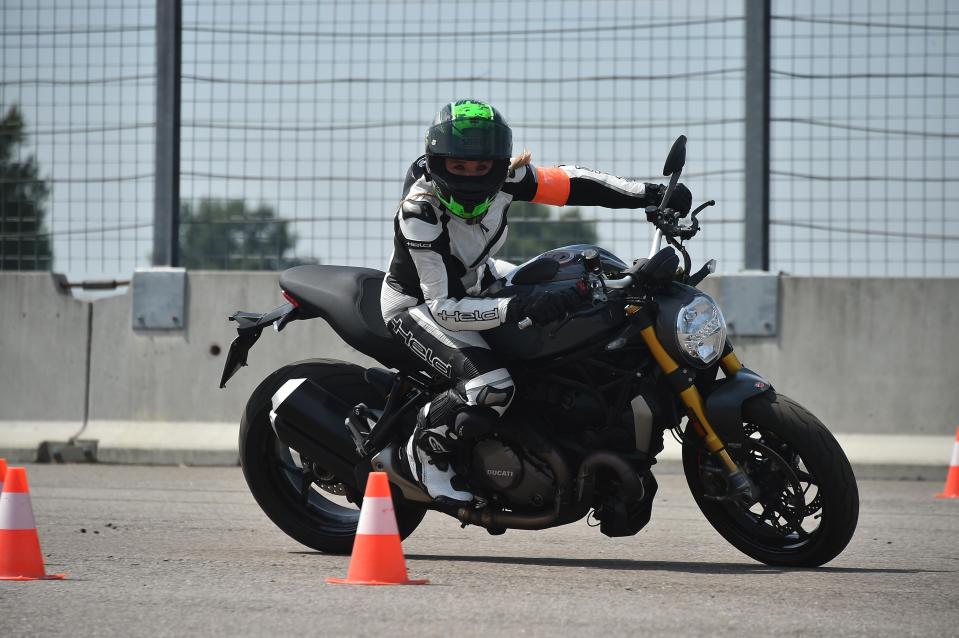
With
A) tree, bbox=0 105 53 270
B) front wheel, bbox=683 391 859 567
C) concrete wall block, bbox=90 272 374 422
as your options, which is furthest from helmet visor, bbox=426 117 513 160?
tree, bbox=0 105 53 270

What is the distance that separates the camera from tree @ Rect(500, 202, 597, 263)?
10992mm

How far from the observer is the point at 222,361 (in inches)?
443

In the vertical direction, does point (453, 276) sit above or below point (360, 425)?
above

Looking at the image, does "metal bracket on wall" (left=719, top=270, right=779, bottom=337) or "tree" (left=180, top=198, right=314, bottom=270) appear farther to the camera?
"tree" (left=180, top=198, right=314, bottom=270)

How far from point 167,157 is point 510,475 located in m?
A: 6.03

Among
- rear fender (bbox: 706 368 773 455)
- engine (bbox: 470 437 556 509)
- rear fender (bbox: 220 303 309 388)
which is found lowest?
engine (bbox: 470 437 556 509)

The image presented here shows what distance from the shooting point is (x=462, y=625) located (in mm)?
4777

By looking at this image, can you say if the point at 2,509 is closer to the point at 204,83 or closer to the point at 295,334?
the point at 295,334

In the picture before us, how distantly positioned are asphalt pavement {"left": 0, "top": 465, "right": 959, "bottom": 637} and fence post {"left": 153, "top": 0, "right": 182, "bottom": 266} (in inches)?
125

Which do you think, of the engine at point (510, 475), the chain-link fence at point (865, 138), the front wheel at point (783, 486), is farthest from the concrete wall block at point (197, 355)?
the front wheel at point (783, 486)

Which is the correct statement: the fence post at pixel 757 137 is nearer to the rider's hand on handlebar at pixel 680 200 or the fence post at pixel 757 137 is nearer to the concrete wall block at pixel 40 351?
the rider's hand on handlebar at pixel 680 200

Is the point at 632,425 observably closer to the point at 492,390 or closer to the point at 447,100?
the point at 492,390

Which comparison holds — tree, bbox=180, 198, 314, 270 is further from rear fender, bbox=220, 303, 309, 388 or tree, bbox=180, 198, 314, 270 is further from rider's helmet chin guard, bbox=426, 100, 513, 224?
rider's helmet chin guard, bbox=426, 100, 513, 224

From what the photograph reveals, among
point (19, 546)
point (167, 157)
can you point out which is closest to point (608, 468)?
point (19, 546)
